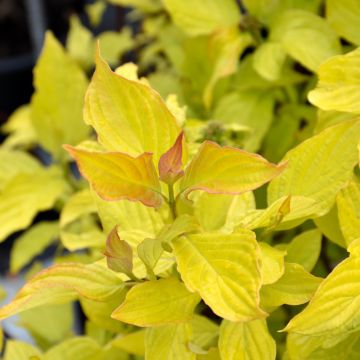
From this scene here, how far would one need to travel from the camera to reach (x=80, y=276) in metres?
0.46

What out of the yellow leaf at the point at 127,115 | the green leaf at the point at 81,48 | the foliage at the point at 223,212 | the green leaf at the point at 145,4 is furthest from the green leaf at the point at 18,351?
the green leaf at the point at 81,48

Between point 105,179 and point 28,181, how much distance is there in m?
0.40

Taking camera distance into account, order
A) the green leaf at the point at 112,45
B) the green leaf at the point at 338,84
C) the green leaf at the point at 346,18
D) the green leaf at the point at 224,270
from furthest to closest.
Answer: the green leaf at the point at 112,45 → the green leaf at the point at 346,18 → the green leaf at the point at 338,84 → the green leaf at the point at 224,270

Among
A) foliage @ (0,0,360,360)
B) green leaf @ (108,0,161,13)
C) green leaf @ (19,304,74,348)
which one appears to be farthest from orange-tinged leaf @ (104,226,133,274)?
green leaf @ (108,0,161,13)

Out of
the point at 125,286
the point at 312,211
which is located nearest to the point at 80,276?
the point at 125,286

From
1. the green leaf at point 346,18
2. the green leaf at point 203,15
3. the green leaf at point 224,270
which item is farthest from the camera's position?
the green leaf at point 203,15

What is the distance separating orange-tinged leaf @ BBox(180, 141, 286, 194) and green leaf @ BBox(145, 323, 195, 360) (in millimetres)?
101

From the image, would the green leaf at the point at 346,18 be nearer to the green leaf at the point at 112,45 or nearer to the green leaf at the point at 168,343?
the green leaf at the point at 168,343

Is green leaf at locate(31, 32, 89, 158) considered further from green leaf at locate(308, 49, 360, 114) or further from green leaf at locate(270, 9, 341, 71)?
green leaf at locate(308, 49, 360, 114)

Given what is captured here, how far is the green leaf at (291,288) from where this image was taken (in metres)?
0.43

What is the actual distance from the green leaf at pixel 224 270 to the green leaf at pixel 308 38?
0.25m

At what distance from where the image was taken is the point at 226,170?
41cm

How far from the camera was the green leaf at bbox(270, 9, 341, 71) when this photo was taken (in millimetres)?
624

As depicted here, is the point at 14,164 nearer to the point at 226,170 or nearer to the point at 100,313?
the point at 100,313
